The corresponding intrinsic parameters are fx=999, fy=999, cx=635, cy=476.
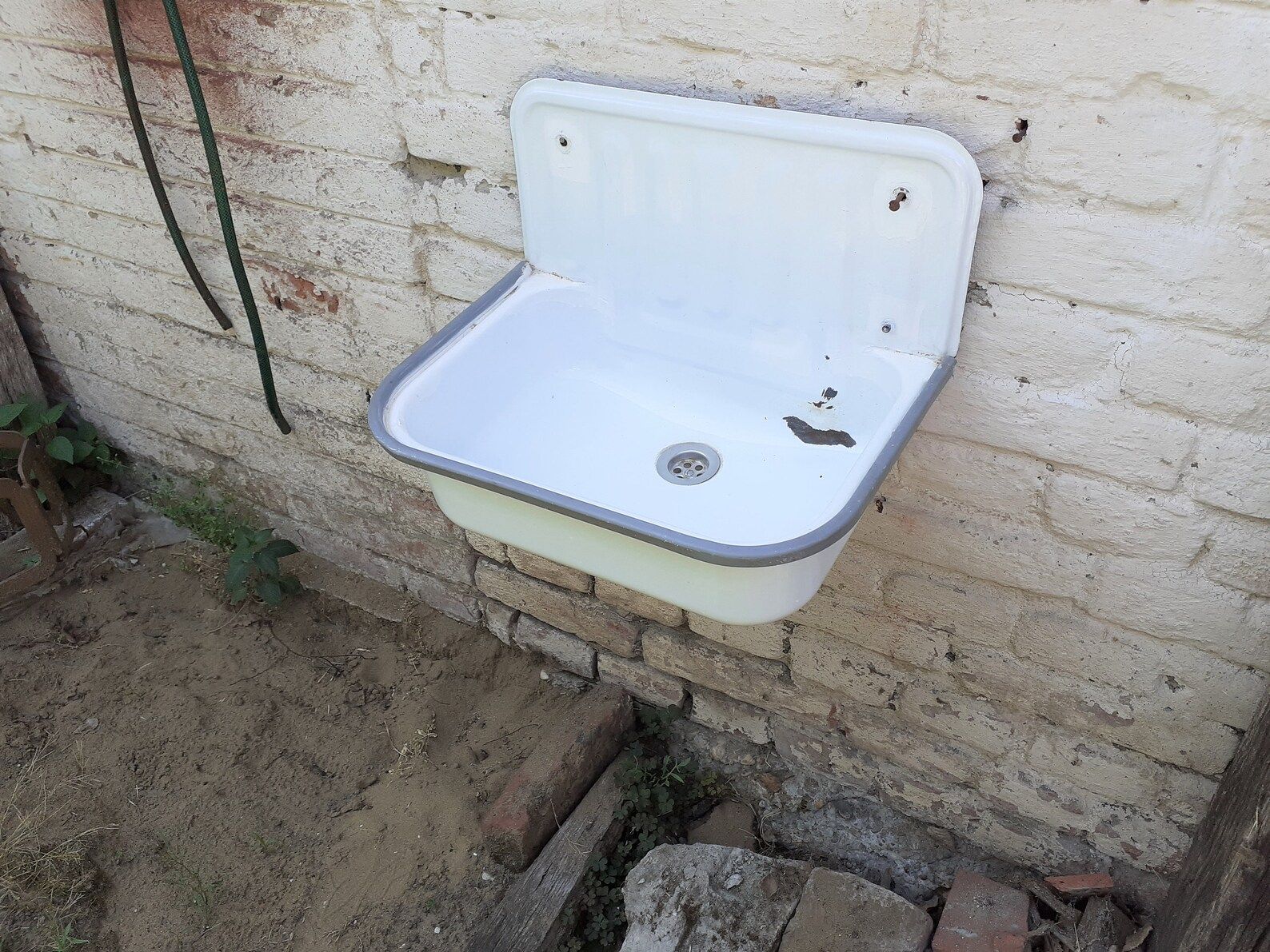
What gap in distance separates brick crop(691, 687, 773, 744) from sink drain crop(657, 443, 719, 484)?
897 mm

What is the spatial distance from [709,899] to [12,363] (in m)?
2.63

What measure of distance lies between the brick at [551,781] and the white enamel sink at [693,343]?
943mm

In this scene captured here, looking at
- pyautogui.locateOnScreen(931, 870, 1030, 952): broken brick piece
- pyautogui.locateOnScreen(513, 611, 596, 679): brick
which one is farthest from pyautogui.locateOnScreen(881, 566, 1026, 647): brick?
pyautogui.locateOnScreen(513, 611, 596, 679): brick

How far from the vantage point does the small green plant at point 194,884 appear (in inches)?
87.8

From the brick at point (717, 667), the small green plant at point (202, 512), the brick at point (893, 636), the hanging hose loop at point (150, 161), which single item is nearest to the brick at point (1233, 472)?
the brick at point (893, 636)

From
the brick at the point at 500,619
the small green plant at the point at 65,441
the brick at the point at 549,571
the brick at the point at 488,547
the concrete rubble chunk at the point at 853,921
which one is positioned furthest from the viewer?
the small green plant at the point at 65,441

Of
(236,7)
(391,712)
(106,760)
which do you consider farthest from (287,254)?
(106,760)

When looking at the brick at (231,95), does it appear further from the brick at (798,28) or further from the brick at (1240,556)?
the brick at (1240,556)

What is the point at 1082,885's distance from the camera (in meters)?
2.00

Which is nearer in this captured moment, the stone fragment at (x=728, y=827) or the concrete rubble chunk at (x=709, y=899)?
the concrete rubble chunk at (x=709, y=899)

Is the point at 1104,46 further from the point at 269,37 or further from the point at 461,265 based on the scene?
the point at 269,37

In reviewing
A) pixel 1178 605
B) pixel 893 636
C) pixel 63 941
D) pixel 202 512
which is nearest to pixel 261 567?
pixel 202 512

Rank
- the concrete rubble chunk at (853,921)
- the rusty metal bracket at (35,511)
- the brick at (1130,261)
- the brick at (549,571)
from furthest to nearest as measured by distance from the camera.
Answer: the rusty metal bracket at (35,511) < the brick at (549,571) < the concrete rubble chunk at (853,921) < the brick at (1130,261)

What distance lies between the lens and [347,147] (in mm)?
2082
